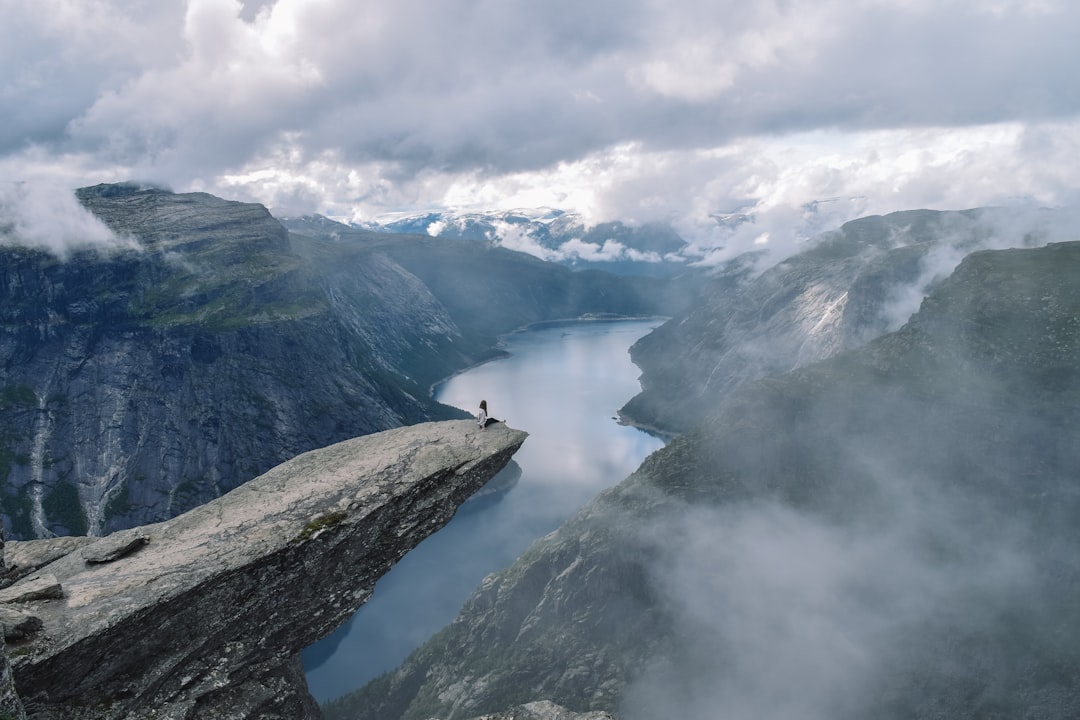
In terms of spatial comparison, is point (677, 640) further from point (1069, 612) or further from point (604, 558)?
point (1069, 612)

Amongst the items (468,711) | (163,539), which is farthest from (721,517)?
(163,539)

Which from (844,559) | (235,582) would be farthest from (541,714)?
(844,559)

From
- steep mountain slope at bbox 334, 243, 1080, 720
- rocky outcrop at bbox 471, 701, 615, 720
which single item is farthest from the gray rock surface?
steep mountain slope at bbox 334, 243, 1080, 720

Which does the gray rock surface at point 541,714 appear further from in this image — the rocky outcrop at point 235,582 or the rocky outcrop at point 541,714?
the rocky outcrop at point 235,582

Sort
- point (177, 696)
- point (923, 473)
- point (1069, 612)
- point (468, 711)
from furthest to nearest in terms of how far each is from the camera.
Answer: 1. point (923, 473)
2. point (468, 711)
3. point (1069, 612)
4. point (177, 696)

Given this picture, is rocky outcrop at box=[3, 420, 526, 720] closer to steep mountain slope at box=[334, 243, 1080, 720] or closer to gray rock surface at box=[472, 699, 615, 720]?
gray rock surface at box=[472, 699, 615, 720]

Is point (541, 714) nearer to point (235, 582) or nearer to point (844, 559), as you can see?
point (235, 582)
